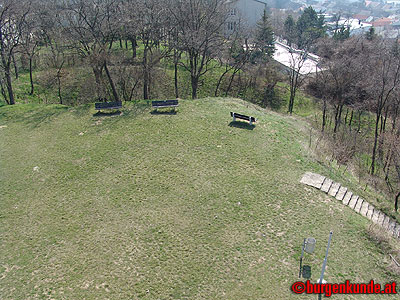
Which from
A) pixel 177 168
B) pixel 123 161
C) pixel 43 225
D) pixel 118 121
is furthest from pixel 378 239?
pixel 118 121

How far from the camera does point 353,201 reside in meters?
12.4

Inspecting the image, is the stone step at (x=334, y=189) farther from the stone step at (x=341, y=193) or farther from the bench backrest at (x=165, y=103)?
the bench backrest at (x=165, y=103)

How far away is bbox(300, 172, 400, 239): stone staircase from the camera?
12070mm

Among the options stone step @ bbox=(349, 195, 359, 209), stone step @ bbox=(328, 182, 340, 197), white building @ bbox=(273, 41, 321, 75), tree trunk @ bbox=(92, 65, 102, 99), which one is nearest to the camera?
stone step @ bbox=(349, 195, 359, 209)

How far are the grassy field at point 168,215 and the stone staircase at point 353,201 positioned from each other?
1.56 feet

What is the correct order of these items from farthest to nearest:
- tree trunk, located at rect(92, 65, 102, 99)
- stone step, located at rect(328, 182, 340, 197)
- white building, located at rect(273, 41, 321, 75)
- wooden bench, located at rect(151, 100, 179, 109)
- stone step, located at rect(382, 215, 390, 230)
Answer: white building, located at rect(273, 41, 321, 75) → tree trunk, located at rect(92, 65, 102, 99) → wooden bench, located at rect(151, 100, 179, 109) → stone step, located at rect(328, 182, 340, 197) → stone step, located at rect(382, 215, 390, 230)

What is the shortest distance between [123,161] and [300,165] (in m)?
8.47

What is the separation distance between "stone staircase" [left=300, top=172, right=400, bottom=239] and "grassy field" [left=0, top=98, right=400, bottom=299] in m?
0.48

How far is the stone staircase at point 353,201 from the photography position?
1207cm

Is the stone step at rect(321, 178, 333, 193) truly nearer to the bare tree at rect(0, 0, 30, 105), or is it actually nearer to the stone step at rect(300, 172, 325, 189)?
the stone step at rect(300, 172, 325, 189)

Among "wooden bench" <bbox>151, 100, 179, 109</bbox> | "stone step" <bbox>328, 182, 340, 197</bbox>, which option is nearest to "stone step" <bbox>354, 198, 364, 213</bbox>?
"stone step" <bbox>328, 182, 340, 197</bbox>

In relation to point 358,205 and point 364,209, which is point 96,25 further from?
point 364,209

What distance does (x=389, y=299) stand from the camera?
858 centimetres

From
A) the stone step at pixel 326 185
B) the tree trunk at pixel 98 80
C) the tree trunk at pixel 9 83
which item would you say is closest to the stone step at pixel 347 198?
the stone step at pixel 326 185
